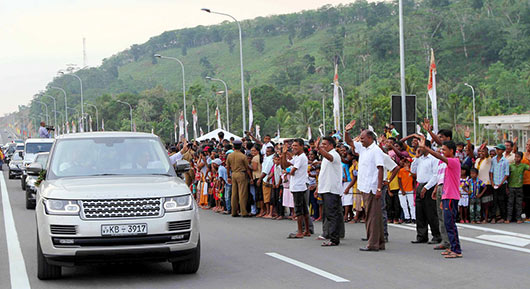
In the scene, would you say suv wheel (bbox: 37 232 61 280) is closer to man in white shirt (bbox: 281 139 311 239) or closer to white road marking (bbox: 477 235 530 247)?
man in white shirt (bbox: 281 139 311 239)

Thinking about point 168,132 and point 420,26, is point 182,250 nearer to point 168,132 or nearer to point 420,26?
point 168,132

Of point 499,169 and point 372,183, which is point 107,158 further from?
point 499,169

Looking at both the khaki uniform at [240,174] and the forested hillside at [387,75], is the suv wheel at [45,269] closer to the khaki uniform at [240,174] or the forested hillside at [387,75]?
the khaki uniform at [240,174]

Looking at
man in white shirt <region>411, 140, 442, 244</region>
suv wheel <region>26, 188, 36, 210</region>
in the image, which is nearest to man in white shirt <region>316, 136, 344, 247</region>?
man in white shirt <region>411, 140, 442, 244</region>

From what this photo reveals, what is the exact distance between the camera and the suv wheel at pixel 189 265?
31.5ft

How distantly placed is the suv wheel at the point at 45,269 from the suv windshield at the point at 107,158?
1.14 m

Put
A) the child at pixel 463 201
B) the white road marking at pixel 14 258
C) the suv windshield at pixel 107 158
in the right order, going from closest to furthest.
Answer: the white road marking at pixel 14 258 → the suv windshield at pixel 107 158 → the child at pixel 463 201

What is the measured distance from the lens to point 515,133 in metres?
55.7

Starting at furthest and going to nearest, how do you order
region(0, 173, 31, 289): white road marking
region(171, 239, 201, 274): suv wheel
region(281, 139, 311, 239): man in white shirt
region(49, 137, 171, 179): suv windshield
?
region(281, 139, 311, 239): man in white shirt → region(49, 137, 171, 179): suv windshield → region(171, 239, 201, 274): suv wheel → region(0, 173, 31, 289): white road marking

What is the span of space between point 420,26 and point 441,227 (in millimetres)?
120719

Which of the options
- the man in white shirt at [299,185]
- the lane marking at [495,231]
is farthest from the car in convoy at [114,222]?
the lane marking at [495,231]

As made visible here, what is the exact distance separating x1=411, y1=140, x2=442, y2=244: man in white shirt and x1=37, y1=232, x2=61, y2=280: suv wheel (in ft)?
21.4

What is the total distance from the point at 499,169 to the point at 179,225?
9.81 m

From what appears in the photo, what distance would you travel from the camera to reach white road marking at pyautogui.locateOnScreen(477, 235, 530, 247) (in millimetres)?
12945
